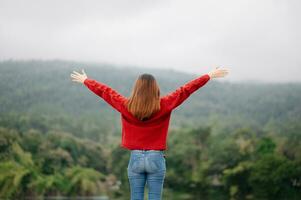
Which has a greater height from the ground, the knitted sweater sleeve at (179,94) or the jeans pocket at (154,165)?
the knitted sweater sleeve at (179,94)

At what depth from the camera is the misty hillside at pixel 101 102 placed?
84500mm

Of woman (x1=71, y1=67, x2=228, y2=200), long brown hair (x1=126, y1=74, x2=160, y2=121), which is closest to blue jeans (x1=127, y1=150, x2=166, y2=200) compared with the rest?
woman (x1=71, y1=67, x2=228, y2=200)

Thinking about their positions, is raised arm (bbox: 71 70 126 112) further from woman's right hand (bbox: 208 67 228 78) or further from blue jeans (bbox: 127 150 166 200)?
woman's right hand (bbox: 208 67 228 78)

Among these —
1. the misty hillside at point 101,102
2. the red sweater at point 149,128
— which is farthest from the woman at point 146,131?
the misty hillside at point 101,102

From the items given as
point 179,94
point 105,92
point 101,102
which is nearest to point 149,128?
point 179,94

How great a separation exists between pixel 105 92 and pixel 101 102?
404 feet

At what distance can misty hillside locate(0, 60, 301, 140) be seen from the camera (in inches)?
3327

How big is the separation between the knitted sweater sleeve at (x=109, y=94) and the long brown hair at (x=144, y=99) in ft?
0.43

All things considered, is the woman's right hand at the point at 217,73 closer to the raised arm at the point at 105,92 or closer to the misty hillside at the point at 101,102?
the raised arm at the point at 105,92

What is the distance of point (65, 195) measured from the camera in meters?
44.7

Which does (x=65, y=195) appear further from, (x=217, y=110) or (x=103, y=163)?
(x=217, y=110)

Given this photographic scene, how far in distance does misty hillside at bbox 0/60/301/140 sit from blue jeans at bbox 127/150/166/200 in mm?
68196

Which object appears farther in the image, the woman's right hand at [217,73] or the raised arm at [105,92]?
the woman's right hand at [217,73]

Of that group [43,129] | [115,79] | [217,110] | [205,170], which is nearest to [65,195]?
[205,170]
